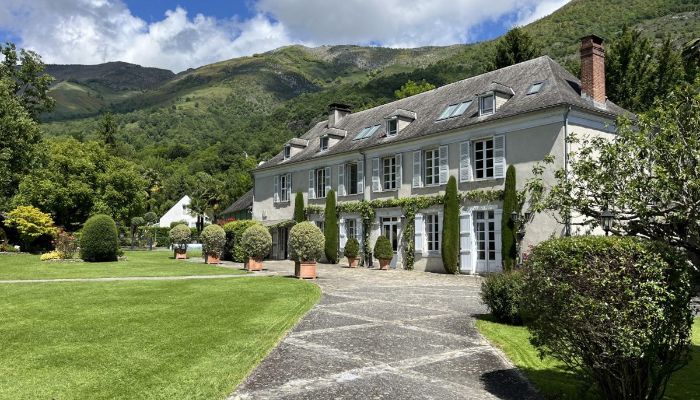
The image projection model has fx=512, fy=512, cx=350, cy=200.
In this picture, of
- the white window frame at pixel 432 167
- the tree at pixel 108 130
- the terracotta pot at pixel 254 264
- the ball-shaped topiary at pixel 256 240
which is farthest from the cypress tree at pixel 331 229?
the tree at pixel 108 130

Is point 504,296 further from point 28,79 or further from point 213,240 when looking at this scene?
point 28,79

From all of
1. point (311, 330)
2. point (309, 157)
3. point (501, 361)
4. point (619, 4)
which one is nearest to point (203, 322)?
point (311, 330)

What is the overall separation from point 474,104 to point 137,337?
18.2 metres

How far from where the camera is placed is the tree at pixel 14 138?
29.6 metres

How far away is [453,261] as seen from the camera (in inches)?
832

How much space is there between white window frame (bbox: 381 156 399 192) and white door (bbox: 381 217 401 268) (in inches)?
60.4

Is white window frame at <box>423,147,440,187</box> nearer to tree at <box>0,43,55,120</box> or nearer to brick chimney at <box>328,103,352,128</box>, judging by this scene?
brick chimney at <box>328,103,352,128</box>

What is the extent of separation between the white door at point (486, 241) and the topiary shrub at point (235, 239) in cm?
1243

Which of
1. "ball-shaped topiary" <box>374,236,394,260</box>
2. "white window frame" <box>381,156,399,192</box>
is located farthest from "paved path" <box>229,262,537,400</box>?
"white window frame" <box>381,156,399,192</box>

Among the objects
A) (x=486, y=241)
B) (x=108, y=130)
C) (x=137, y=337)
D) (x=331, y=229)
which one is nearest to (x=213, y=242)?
(x=331, y=229)

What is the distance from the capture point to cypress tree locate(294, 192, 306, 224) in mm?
30703

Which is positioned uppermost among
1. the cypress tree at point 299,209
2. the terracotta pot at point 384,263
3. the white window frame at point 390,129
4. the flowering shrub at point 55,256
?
the white window frame at point 390,129

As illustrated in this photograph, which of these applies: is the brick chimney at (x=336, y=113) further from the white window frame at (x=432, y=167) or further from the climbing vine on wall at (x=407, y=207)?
the white window frame at (x=432, y=167)

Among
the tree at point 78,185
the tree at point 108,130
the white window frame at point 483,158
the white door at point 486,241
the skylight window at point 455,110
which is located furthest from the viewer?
the tree at point 108,130
